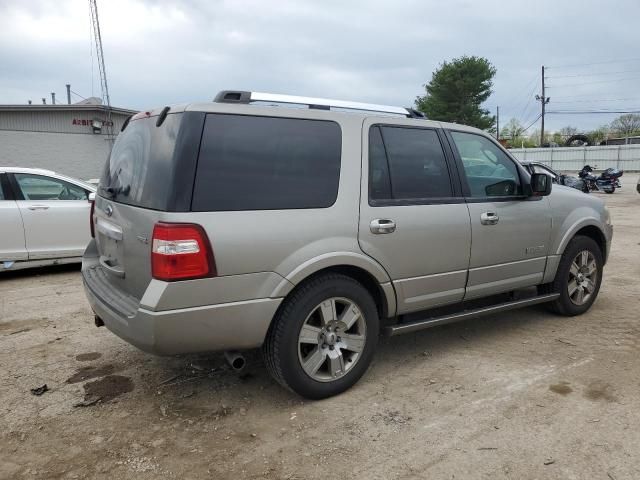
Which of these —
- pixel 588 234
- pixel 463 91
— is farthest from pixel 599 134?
pixel 588 234

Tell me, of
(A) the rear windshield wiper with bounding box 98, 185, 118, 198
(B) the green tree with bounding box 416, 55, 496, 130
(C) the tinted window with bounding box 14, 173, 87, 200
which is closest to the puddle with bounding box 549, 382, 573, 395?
(A) the rear windshield wiper with bounding box 98, 185, 118, 198

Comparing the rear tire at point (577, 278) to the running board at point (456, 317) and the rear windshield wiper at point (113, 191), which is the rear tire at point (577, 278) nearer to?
the running board at point (456, 317)

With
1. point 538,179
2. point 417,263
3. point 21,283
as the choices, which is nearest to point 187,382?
point 417,263

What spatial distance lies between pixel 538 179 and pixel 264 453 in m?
3.09

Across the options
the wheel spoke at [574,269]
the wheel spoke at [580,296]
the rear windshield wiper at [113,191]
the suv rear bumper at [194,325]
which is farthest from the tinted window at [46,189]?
the wheel spoke at [580,296]

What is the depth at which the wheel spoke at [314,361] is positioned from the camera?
324cm

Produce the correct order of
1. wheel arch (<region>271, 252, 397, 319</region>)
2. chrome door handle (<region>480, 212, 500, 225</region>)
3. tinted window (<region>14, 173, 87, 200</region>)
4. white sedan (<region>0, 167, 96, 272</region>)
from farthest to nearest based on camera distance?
tinted window (<region>14, 173, 87, 200</region>) < white sedan (<region>0, 167, 96, 272</region>) < chrome door handle (<region>480, 212, 500, 225</region>) < wheel arch (<region>271, 252, 397, 319</region>)

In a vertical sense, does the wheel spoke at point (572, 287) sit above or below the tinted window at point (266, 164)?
below

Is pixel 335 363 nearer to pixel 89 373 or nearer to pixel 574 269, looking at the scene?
pixel 89 373

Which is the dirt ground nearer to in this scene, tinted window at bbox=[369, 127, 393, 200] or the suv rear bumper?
the suv rear bumper

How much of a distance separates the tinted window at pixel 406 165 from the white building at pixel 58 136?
1687 centimetres

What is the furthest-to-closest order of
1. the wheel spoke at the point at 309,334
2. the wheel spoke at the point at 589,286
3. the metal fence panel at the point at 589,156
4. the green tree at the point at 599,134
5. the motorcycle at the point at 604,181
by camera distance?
the green tree at the point at 599,134
the metal fence panel at the point at 589,156
the motorcycle at the point at 604,181
the wheel spoke at the point at 589,286
the wheel spoke at the point at 309,334

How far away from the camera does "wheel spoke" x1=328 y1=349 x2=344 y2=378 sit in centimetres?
335

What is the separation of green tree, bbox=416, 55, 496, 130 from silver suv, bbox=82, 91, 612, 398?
41.0 meters
